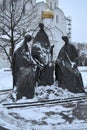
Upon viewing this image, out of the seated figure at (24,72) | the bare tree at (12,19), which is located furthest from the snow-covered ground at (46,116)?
the bare tree at (12,19)

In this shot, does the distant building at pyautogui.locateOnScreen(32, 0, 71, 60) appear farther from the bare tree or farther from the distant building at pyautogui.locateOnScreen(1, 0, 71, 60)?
the bare tree

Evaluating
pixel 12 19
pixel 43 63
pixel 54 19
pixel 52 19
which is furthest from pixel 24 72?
pixel 54 19

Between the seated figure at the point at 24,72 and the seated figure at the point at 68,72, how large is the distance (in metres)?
1.16

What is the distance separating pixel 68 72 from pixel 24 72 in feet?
5.28

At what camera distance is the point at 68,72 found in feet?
36.7

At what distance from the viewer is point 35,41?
11.5m

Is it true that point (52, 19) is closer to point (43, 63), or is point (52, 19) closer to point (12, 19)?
point (12, 19)

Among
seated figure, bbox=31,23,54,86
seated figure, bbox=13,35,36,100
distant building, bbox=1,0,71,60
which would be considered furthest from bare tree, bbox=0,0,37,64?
seated figure, bbox=13,35,36,100

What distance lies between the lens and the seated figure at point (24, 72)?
10242 mm


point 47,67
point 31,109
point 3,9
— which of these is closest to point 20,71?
point 47,67

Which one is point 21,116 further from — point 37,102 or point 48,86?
point 48,86

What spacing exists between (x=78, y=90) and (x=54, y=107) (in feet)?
7.09

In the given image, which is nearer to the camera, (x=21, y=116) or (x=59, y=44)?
(x=21, y=116)

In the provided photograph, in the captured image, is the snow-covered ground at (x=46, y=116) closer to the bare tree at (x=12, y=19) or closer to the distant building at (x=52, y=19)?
the bare tree at (x=12, y=19)
